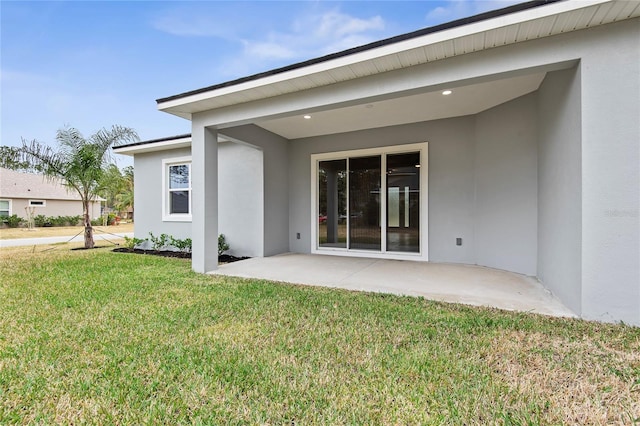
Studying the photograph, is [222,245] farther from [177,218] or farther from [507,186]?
[507,186]

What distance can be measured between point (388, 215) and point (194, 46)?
979 cm

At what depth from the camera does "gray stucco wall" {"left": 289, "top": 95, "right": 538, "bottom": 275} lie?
16.9 feet

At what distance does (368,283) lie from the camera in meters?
4.72

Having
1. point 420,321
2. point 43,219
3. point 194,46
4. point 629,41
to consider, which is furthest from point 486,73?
point 43,219

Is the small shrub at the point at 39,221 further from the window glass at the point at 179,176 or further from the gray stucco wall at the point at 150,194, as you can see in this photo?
the window glass at the point at 179,176

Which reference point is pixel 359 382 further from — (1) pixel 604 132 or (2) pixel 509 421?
(1) pixel 604 132

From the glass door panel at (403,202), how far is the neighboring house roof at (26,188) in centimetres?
2382

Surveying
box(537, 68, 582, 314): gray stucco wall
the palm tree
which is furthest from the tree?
box(537, 68, 582, 314): gray stucco wall

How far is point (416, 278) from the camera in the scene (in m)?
5.02

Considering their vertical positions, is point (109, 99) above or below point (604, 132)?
above

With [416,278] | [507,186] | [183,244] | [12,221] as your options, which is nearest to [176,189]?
[183,244]

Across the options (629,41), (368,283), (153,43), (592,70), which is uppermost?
(153,43)

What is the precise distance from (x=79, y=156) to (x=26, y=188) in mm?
21438

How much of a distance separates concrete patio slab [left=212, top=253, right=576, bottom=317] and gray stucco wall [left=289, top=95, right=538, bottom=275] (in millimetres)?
487
